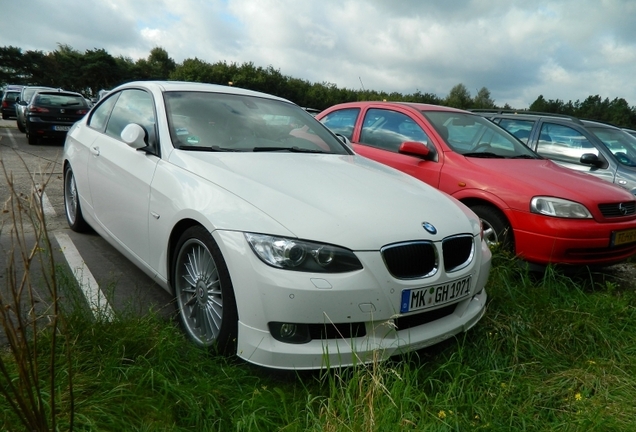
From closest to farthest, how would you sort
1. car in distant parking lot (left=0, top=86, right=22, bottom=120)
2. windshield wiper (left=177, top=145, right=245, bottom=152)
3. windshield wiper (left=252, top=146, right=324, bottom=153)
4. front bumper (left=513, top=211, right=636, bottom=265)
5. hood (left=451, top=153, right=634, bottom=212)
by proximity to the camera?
windshield wiper (left=177, top=145, right=245, bottom=152), windshield wiper (left=252, top=146, right=324, bottom=153), front bumper (left=513, top=211, right=636, bottom=265), hood (left=451, top=153, right=634, bottom=212), car in distant parking lot (left=0, top=86, right=22, bottom=120)

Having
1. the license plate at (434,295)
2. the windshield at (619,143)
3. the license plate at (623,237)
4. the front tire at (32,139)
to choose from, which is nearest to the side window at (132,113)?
the license plate at (434,295)

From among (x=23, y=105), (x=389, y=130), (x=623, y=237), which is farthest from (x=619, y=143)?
(x=23, y=105)

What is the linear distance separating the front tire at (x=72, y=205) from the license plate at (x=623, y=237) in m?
4.57

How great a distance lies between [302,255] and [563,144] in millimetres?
5451

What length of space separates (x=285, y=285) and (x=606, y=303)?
2.58m

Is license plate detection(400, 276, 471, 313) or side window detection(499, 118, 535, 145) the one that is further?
side window detection(499, 118, 535, 145)

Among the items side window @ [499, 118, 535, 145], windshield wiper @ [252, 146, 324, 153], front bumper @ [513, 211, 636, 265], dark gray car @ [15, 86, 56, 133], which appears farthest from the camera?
dark gray car @ [15, 86, 56, 133]

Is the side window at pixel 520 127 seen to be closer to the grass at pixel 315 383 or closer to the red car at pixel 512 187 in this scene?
the red car at pixel 512 187

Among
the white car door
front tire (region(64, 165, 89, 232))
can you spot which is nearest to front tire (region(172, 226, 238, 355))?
the white car door

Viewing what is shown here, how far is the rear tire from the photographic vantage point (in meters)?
4.07

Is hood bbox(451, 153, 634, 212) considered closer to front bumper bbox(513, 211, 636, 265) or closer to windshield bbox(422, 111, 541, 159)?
front bumper bbox(513, 211, 636, 265)

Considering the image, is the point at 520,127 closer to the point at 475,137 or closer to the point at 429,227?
the point at 475,137

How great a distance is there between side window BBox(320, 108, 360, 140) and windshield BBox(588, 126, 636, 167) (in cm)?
325

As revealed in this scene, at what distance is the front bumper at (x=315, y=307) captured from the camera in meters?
2.23
